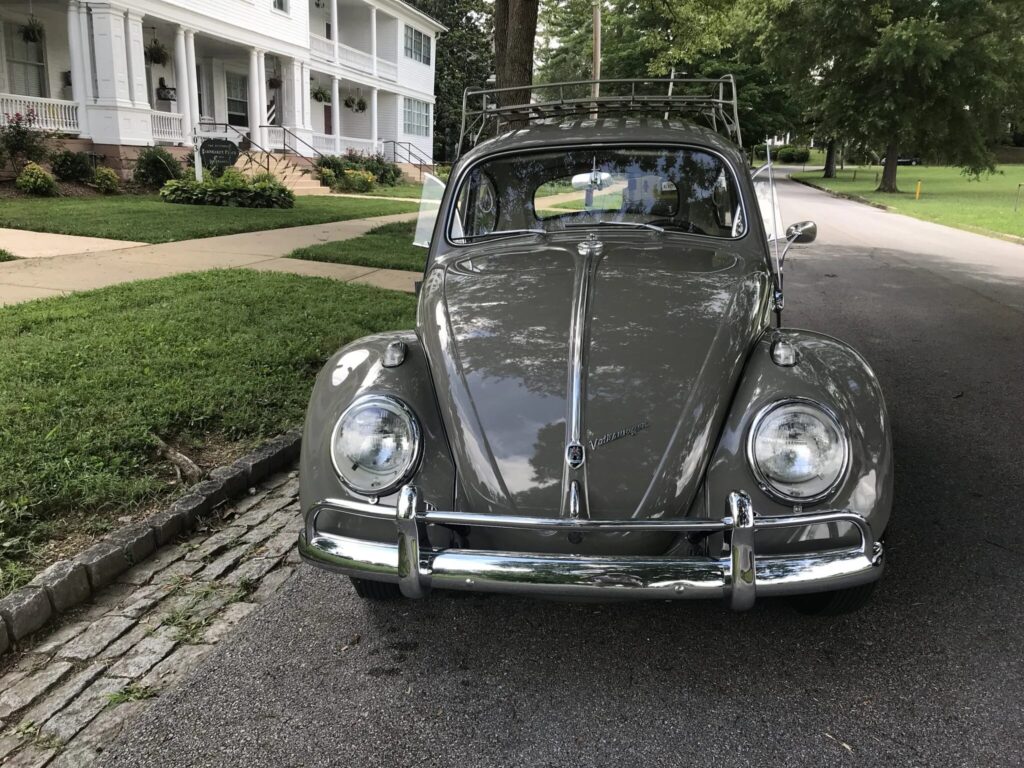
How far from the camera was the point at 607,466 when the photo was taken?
7.98 feet

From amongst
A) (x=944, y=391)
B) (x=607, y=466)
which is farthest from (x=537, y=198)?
(x=944, y=391)

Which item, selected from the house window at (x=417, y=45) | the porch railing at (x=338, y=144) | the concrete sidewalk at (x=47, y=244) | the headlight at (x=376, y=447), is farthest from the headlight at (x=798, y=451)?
the house window at (x=417, y=45)

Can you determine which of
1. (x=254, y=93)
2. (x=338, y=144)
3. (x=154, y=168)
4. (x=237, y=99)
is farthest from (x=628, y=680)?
(x=338, y=144)

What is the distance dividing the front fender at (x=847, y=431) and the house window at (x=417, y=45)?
34.8 metres

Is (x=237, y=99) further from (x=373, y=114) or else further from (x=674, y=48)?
(x=674, y=48)

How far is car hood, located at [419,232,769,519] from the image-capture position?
2446 mm

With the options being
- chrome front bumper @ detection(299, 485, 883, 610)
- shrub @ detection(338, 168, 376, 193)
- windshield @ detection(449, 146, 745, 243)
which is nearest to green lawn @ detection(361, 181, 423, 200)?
shrub @ detection(338, 168, 376, 193)

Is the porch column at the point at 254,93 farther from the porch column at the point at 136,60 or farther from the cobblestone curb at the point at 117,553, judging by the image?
the cobblestone curb at the point at 117,553

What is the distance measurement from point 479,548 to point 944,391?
4.65 metres

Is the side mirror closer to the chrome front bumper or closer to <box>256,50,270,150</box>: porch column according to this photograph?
the chrome front bumper

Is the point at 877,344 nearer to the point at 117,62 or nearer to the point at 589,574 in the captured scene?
the point at 589,574

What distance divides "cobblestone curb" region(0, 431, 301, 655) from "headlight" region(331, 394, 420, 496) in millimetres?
1254

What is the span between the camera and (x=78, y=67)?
17.3 meters

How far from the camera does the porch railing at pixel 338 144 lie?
2625cm
